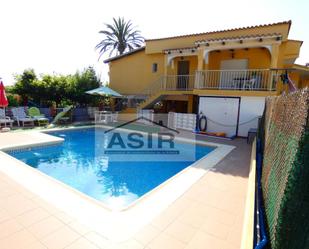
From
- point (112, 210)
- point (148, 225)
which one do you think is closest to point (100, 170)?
point (112, 210)

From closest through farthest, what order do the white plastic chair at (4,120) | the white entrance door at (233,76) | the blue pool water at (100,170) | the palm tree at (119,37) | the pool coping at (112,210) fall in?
1. the pool coping at (112,210)
2. the blue pool water at (100,170)
3. the white plastic chair at (4,120)
4. the white entrance door at (233,76)
5. the palm tree at (119,37)

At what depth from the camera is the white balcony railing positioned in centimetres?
1089

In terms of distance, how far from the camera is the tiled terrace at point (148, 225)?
3.06 m

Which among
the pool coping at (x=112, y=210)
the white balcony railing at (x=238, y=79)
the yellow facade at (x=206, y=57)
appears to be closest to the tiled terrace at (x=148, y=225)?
the pool coping at (x=112, y=210)

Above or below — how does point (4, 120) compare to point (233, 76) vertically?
below

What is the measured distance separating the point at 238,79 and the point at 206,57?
2.51 metres

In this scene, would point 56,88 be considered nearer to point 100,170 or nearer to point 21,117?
point 21,117

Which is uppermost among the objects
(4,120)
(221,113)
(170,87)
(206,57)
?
(206,57)

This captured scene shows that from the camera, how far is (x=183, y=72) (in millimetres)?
16297

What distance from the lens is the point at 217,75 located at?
13.1 m

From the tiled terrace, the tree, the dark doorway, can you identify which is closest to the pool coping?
the tiled terrace

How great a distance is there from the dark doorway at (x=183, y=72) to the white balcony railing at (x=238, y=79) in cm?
247

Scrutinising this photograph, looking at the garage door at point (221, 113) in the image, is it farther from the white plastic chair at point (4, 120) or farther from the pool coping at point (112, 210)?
the white plastic chair at point (4, 120)

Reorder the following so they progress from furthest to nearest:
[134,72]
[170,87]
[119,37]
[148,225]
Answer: [119,37], [134,72], [170,87], [148,225]
